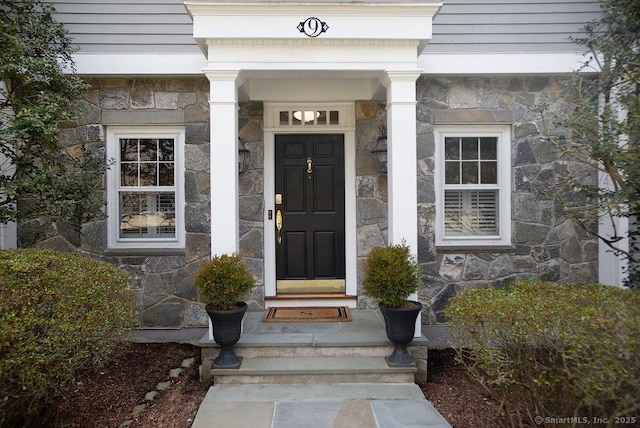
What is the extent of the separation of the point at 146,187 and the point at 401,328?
307 centimetres

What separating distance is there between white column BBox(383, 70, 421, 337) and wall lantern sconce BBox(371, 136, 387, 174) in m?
0.79

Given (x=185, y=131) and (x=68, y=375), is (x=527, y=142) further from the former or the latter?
(x=68, y=375)

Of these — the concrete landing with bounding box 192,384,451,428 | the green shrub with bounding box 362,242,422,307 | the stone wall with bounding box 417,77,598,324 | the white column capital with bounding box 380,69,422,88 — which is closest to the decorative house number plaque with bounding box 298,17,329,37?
the white column capital with bounding box 380,69,422,88

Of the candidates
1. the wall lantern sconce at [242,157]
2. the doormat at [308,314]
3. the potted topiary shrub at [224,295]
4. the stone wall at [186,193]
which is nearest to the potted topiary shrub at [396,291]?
the doormat at [308,314]

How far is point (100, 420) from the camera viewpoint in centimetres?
286

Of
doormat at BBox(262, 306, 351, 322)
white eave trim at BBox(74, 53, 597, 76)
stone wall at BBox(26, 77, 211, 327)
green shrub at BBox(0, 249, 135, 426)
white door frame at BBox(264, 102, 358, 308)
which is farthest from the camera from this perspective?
white door frame at BBox(264, 102, 358, 308)

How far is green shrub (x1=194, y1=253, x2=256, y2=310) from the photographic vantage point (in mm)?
3154

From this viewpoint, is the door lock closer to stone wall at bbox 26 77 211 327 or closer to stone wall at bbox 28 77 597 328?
stone wall at bbox 28 77 597 328

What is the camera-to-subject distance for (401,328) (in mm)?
3262

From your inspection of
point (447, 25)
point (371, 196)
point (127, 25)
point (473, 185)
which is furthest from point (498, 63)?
point (127, 25)

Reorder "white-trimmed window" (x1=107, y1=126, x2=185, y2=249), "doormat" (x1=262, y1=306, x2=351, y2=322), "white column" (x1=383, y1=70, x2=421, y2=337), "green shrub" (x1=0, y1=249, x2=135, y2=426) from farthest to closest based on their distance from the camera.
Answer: "white-trimmed window" (x1=107, y1=126, x2=185, y2=249)
"doormat" (x1=262, y1=306, x2=351, y2=322)
"white column" (x1=383, y1=70, x2=421, y2=337)
"green shrub" (x1=0, y1=249, x2=135, y2=426)

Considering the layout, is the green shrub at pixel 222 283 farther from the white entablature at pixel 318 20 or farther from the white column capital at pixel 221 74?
the white entablature at pixel 318 20

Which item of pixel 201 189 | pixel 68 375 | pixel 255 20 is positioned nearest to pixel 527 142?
pixel 255 20

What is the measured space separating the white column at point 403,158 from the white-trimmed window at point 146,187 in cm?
233
